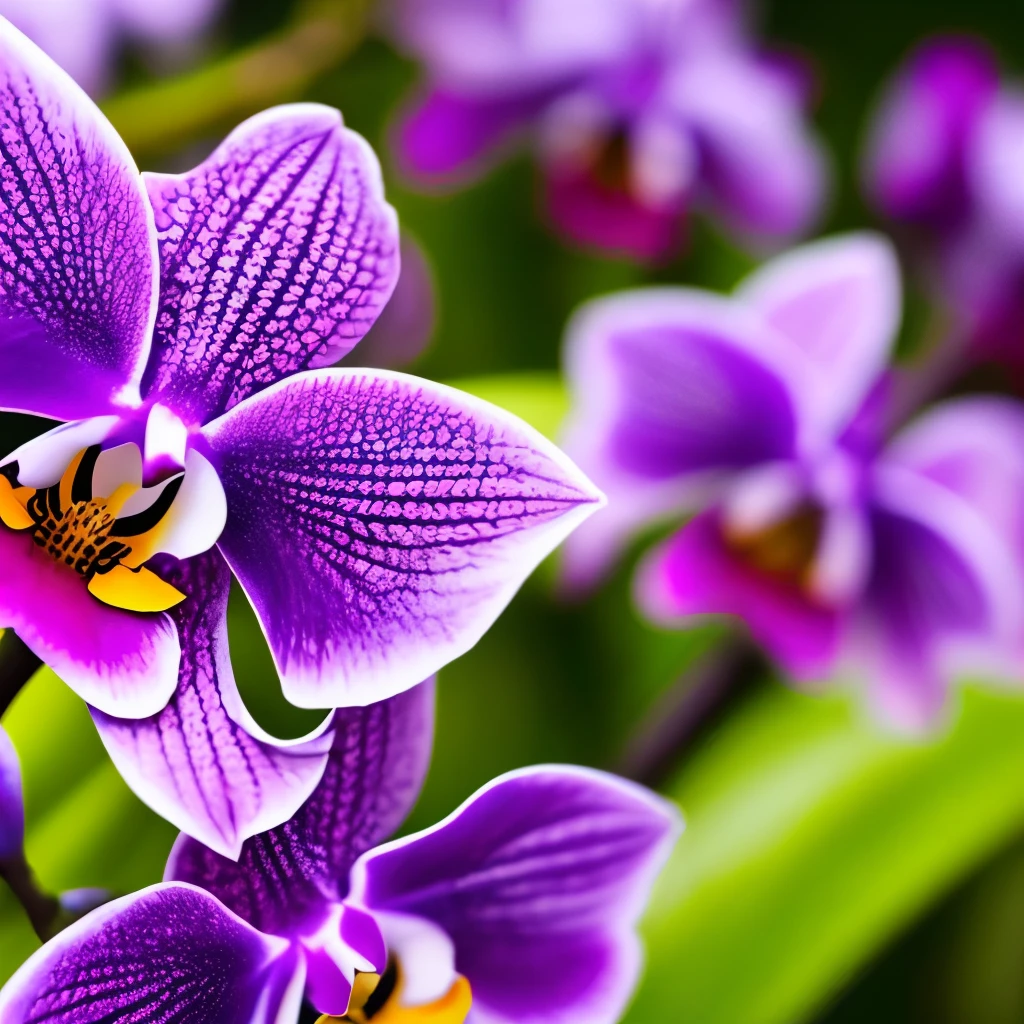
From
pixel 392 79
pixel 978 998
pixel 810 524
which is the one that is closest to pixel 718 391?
pixel 810 524

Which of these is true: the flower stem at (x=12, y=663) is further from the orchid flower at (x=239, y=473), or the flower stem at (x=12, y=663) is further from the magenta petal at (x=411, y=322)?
the magenta petal at (x=411, y=322)

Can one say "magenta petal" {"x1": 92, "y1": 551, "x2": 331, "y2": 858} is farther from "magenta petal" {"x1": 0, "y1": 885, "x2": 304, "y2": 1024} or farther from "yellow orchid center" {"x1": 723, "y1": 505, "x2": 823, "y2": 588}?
"yellow orchid center" {"x1": 723, "y1": 505, "x2": 823, "y2": 588}

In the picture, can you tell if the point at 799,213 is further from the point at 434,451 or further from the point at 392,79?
the point at 434,451

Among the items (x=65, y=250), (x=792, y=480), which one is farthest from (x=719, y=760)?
(x=65, y=250)

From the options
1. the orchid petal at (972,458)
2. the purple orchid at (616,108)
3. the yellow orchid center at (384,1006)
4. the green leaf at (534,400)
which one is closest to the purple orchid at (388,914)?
the yellow orchid center at (384,1006)

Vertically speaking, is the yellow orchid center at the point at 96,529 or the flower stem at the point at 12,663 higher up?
the yellow orchid center at the point at 96,529

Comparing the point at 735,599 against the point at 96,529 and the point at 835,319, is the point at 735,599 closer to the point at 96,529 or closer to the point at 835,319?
the point at 835,319

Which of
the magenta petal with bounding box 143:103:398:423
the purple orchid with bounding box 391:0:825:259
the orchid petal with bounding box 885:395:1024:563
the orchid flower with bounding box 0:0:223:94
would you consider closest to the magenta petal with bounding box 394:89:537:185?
the purple orchid with bounding box 391:0:825:259
